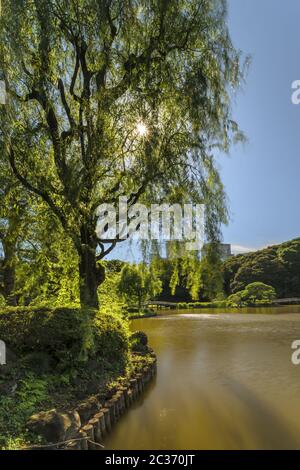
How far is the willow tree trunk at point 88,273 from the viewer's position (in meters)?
7.33

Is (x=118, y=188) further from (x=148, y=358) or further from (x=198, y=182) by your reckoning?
(x=148, y=358)

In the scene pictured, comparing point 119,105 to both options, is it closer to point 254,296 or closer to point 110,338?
point 110,338

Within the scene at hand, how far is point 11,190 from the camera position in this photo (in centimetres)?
718

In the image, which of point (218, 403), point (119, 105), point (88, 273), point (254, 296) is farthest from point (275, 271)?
point (119, 105)

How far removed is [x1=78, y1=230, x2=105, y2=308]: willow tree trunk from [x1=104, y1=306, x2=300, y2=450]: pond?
1.97 m

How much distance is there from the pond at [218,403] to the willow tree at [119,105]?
2.42 meters

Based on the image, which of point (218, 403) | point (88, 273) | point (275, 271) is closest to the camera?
point (218, 403)

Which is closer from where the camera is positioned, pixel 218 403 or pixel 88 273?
pixel 218 403

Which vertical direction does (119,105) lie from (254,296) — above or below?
above

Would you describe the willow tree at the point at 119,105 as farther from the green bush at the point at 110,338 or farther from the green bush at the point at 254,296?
the green bush at the point at 254,296

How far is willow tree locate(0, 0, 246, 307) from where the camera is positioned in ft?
21.8

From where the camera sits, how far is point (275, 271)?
34719 mm

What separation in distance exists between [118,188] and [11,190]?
195 cm

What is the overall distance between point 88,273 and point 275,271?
29932 millimetres
